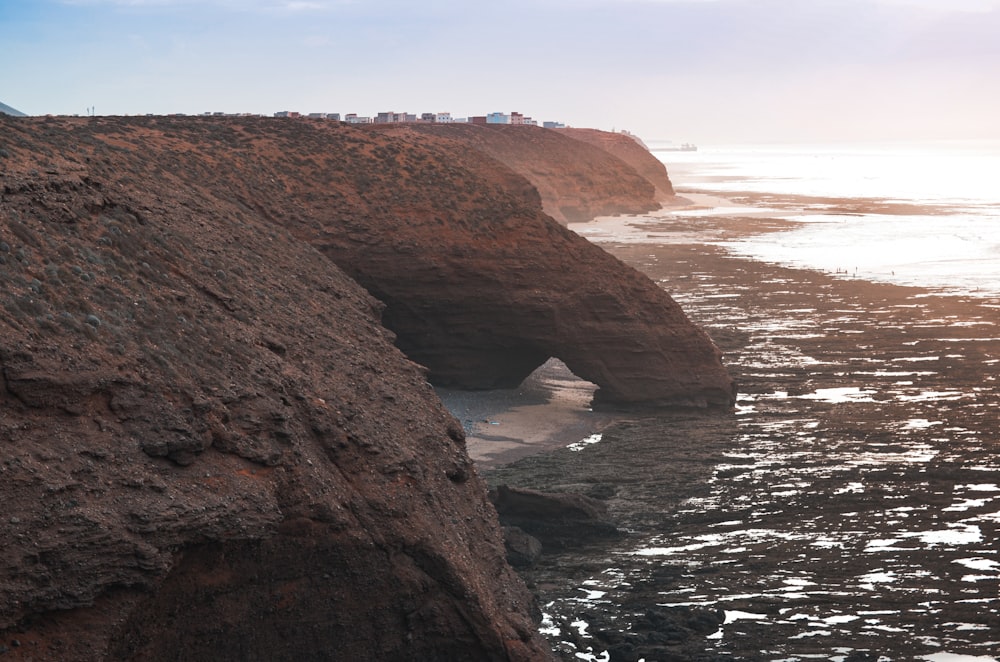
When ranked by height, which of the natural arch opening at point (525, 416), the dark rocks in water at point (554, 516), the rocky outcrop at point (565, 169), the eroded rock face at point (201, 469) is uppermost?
the rocky outcrop at point (565, 169)

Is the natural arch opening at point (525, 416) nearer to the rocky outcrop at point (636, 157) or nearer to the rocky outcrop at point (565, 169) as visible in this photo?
the rocky outcrop at point (565, 169)

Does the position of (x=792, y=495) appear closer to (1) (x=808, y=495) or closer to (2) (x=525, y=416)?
(1) (x=808, y=495)

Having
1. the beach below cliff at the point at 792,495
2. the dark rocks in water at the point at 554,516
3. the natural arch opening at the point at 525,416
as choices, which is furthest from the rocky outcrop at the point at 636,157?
the dark rocks in water at the point at 554,516

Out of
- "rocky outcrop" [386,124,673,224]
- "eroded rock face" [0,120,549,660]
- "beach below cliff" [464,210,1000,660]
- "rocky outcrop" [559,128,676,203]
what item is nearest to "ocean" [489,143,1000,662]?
"beach below cliff" [464,210,1000,660]

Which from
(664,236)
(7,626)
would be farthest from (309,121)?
(664,236)

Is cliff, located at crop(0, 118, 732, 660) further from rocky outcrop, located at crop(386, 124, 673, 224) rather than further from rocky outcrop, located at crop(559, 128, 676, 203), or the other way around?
rocky outcrop, located at crop(559, 128, 676, 203)

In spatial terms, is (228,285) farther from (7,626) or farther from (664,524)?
(664,524)

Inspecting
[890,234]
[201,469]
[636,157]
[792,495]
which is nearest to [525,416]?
[792,495]
